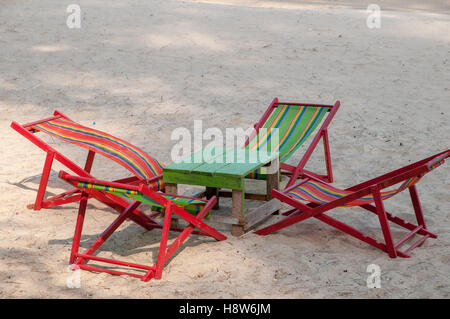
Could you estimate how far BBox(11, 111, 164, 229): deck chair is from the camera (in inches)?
169

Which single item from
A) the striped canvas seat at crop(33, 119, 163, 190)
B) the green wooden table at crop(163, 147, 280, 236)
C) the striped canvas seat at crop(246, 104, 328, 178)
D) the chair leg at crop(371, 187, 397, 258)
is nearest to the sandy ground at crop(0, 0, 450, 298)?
the chair leg at crop(371, 187, 397, 258)

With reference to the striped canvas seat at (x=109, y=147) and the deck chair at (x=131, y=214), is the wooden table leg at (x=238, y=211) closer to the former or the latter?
the deck chair at (x=131, y=214)

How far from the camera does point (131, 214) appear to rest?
13.4 ft

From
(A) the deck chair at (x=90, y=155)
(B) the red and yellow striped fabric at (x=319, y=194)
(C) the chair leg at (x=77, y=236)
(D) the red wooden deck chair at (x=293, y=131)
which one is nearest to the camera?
(C) the chair leg at (x=77, y=236)

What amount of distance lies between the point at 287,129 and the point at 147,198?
6.83 ft

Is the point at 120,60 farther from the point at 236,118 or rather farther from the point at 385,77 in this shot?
the point at 385,77

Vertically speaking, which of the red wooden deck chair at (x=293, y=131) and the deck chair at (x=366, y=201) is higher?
the red wooden deck chair at (x=293, y=131)

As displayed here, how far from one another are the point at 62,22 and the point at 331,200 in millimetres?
7571

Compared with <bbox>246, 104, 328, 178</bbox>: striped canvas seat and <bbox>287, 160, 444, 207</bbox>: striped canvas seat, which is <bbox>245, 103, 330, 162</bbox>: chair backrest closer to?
<bbox>246, 104, 328, 178</bbox>: striped canvas seat

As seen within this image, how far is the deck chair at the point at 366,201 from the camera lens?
3.71 metres

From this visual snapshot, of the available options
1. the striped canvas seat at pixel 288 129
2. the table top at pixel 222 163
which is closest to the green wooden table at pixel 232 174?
the table top at pixel 222 163

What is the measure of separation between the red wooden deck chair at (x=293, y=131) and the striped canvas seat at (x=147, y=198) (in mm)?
1145

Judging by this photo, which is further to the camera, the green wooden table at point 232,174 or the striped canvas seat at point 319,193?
the green wooden table at point 232,174

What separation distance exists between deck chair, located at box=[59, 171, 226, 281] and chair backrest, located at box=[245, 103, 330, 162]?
1204mm
